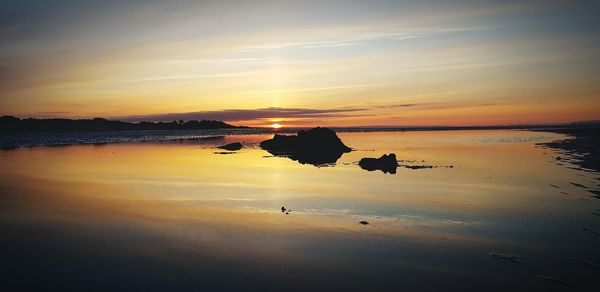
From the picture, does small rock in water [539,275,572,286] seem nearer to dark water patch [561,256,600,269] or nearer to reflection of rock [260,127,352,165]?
dark water patch [561,256,600,269]

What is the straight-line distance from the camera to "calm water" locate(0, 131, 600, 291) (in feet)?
27.6

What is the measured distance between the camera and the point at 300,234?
1176 centimetres

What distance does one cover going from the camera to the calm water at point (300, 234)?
841 cm

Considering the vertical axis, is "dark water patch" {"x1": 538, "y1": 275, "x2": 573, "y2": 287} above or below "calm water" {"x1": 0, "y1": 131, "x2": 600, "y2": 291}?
below

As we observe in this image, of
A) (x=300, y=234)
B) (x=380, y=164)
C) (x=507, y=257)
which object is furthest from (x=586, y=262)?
(x=380, y=164)

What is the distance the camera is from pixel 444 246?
10.6 metres

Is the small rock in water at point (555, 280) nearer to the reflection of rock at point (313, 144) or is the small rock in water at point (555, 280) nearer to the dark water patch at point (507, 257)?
the dark water patch at point (507, 257)

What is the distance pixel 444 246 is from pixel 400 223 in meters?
2.44

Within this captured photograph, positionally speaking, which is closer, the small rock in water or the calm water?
the small rock in water

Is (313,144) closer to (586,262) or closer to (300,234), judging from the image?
(300,234)

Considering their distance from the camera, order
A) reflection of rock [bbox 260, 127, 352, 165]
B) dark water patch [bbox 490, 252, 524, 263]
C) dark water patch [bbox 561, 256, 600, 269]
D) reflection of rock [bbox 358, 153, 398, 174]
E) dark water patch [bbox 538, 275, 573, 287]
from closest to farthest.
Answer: dark water patch [bbox 538, 275, 573, 287], dark water patch [bbox 561, 256, 600, 269], dark water patch [bbox 490, 252, 524, 263], reflection of rock [bbox 358, 153, 398, 174], reflection of rock [bbox 260, 127, 352, 165]

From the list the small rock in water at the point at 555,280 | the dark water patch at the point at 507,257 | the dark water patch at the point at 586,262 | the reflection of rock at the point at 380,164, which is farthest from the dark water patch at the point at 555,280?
the reflection of rock at the point at 380,164

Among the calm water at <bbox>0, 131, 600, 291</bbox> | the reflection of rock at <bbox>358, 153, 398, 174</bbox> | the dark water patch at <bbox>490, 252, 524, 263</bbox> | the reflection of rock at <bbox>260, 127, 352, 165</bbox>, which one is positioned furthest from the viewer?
the reflection of rock at <bbox>260, 127, 352, 165</bbox>

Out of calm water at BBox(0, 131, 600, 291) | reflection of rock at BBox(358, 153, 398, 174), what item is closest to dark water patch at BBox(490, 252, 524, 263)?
calm water at BBox(0, 131, 600, 291)
